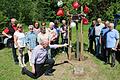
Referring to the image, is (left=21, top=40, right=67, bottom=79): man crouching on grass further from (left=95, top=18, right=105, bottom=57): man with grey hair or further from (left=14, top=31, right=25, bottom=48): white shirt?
(left=95, top=18, right=105, bottom=57): man with grey hair

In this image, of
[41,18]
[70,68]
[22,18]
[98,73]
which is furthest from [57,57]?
[41,18]

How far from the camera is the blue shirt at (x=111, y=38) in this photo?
12961 mm

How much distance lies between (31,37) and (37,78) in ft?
6.55

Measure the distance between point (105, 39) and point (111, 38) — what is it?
2.04 feet

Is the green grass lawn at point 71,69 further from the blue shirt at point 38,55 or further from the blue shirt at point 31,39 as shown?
the blue shirt at point 38,55

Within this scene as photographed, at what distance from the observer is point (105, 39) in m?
13.6

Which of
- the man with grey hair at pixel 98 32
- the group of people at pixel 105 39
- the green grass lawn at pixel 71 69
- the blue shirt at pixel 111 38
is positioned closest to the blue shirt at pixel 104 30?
the group of people at pixel 105 39

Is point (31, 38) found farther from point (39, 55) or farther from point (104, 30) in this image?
point (104, 30)

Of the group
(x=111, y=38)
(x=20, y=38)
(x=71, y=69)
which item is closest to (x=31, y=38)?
(x=20, y=38)

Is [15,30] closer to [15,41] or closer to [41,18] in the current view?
[15,41]

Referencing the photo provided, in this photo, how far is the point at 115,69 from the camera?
12.9 m

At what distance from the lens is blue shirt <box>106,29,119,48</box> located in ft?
42.5

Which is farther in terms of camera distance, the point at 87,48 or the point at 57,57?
the point at 87,48

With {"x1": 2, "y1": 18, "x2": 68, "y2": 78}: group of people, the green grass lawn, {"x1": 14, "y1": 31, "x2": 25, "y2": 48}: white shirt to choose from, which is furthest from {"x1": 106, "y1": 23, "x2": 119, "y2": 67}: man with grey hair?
{"x1": 14, "y1": 31, "x2": 25, "y2": 48}: white shirt
